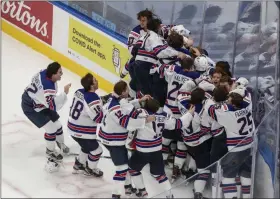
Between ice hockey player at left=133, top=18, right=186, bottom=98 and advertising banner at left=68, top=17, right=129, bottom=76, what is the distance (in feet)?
2.32

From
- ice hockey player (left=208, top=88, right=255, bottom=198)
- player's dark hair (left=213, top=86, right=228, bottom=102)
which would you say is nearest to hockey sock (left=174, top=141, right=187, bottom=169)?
ice hockey player (left=208, top=88, right=255, bottom=198)

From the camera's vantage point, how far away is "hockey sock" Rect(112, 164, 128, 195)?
443 cm

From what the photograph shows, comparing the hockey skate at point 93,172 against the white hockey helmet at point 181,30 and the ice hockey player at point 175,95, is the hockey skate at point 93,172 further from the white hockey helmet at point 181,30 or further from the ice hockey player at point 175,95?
the white hockey helmet at point 181,30

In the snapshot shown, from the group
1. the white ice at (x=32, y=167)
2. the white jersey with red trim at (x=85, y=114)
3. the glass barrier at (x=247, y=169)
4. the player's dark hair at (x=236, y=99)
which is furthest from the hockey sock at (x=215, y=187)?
the white jersey with red trim at (x=85, y=114)

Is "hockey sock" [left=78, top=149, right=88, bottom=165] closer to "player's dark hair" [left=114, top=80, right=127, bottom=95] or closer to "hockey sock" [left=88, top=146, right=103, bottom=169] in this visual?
"hockey sock" [left=88, top=146, right=103, bottom=169]

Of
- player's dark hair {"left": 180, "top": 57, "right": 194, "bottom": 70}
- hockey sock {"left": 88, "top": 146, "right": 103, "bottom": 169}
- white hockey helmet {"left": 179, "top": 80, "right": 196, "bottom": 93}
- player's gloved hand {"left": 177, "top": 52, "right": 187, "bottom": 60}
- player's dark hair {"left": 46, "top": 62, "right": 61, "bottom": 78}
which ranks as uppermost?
player's gloved hand {"left": 177, "top": 52, "right": 187, "bottom": 60}

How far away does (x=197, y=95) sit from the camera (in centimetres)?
446

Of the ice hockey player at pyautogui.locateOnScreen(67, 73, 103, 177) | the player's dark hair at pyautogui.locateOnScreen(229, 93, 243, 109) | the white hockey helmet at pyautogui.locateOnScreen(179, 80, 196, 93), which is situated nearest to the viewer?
the player's dark hair at pyautogui.locateOnScreen(229, 93, 243, 109)

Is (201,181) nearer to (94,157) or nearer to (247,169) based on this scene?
(247,169)

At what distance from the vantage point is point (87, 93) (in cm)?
454

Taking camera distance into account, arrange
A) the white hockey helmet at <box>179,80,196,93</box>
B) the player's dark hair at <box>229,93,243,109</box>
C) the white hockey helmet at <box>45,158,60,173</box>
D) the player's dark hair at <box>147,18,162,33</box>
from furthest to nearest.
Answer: the player's dark hair at <box>147,18,162,33</box>, the white hockey helmet at <box>45,158,60,173</box>, the white hockey helmet at <box>179,80,196,93</box>, the player's dark hair at <box>229,93,243,109</box>

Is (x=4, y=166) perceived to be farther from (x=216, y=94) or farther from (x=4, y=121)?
(x=216, y=94)

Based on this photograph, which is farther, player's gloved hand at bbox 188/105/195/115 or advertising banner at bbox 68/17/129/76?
advertising banner at bbox 68/17/129/76

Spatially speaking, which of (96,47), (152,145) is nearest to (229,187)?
(152,145)
